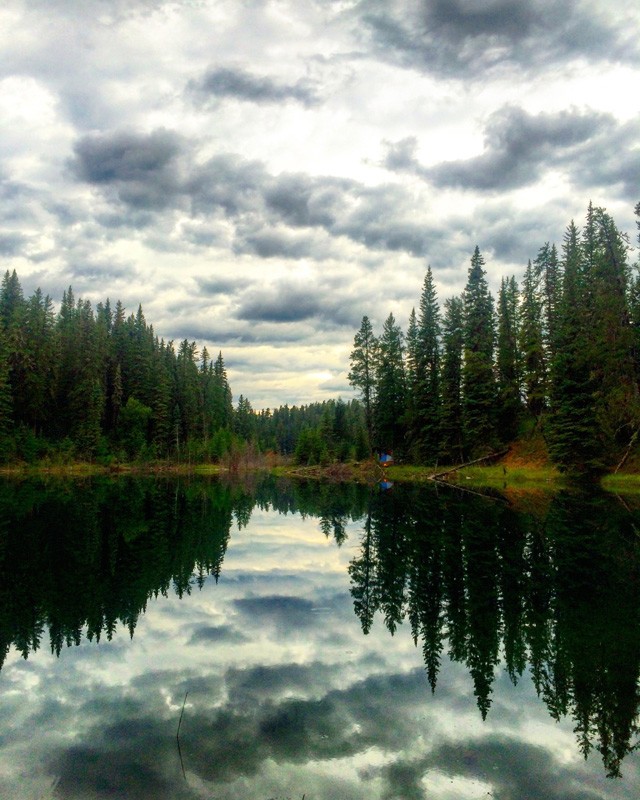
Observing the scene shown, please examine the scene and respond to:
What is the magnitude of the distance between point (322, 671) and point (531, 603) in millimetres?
5944

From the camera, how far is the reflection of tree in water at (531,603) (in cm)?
850

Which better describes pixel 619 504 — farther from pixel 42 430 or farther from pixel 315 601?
pixel 42 430

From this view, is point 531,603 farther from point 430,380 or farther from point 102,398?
point 102,398

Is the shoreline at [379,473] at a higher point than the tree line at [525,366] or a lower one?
lower

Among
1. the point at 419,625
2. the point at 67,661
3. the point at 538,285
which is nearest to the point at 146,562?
the point at 67,661

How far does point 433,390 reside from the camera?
70.8m

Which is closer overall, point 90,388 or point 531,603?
point 531,603

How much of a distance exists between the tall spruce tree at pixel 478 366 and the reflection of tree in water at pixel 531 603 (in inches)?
1447

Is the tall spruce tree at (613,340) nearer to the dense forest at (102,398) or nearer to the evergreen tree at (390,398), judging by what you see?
the evergreen tree at (390,398)

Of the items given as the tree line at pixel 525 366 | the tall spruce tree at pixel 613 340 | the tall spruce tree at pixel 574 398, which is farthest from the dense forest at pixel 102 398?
the tall spruce tree at pixel 613 340

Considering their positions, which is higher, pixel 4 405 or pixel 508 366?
pixel 508 366

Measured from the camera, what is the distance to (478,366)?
207ft

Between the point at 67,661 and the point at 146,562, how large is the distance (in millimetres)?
8430

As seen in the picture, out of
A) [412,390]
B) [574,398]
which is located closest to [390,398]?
[412,390]
